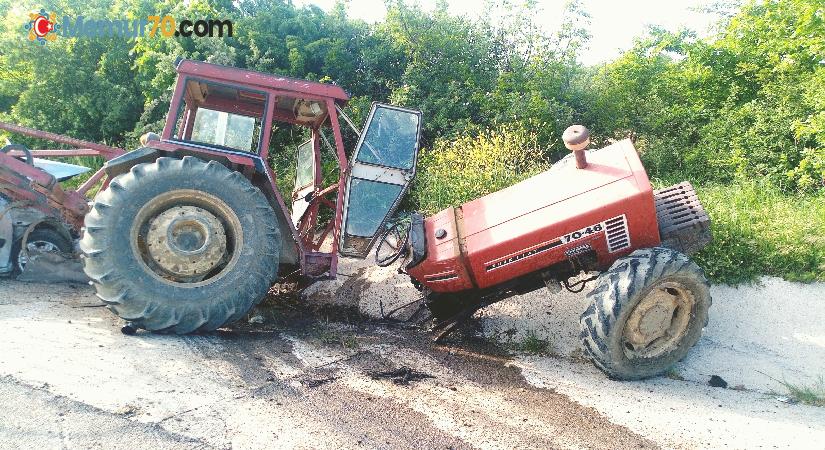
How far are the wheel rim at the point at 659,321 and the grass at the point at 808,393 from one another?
0.96 metres

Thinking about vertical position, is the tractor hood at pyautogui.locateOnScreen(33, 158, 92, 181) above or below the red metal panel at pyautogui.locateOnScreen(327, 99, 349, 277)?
below

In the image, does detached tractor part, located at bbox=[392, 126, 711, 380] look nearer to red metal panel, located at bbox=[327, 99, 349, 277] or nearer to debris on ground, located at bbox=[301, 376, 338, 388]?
red metal panel, located at bbox=[327, 99, 349, 277]

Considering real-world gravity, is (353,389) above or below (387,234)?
below

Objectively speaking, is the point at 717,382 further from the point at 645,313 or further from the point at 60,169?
the point at 60,169

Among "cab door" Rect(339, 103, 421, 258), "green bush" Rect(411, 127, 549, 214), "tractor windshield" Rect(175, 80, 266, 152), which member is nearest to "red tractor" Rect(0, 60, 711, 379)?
"cab door" Rect(339, 103, 421, 258)

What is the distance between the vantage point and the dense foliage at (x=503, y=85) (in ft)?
26.1

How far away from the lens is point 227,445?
110 inches

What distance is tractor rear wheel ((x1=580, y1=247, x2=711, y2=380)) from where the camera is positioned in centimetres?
402

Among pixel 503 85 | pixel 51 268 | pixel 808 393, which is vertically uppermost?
pixel 503 85

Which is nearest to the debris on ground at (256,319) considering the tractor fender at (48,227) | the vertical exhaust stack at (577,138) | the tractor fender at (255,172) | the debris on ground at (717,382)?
the tractor fender at (255,172)

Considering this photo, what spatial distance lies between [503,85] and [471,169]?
3.11 m

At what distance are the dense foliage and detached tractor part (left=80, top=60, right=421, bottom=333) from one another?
8.86 feet

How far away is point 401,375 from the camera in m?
4.09

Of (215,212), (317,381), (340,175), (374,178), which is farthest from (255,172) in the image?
(317,381)
